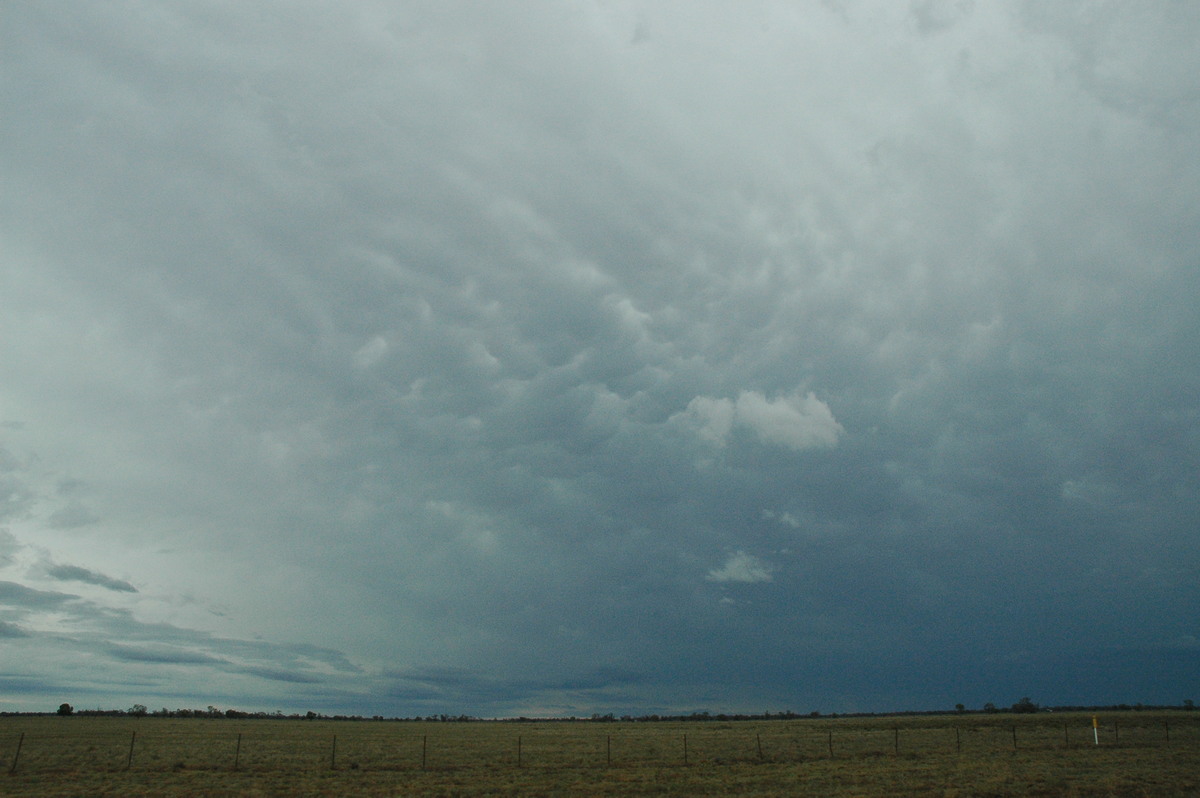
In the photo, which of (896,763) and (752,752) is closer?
(896,763)

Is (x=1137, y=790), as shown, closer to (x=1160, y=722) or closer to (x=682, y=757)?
(x=682, y=757)

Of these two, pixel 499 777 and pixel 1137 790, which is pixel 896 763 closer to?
pixel 1137 790

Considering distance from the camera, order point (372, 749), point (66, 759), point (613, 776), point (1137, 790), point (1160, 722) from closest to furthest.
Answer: point (1137, 790) < point (613, 776) < point (66, 759) < point (372, 749) < point (1160, 722)

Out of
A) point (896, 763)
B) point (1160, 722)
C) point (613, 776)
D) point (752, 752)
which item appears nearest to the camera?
point (613, 776)

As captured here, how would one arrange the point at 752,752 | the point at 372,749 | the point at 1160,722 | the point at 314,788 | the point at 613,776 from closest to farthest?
the point at 314,788, the point at 613,776, the point at 752,752, the point at 372,749, the point at 1160,722

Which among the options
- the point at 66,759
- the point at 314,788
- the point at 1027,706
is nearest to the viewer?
the point at 314,788

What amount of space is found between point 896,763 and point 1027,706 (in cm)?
17933

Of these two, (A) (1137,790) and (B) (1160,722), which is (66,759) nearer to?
(A) (1137,790)

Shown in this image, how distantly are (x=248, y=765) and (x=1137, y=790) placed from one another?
57.4 metres

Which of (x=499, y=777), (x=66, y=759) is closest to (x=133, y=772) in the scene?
(x=66, y=759)

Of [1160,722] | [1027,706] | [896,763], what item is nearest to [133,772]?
[896,763]

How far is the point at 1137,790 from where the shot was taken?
39.9 m

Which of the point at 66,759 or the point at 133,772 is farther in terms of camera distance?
the point at 66,759

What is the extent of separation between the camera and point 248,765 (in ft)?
184
